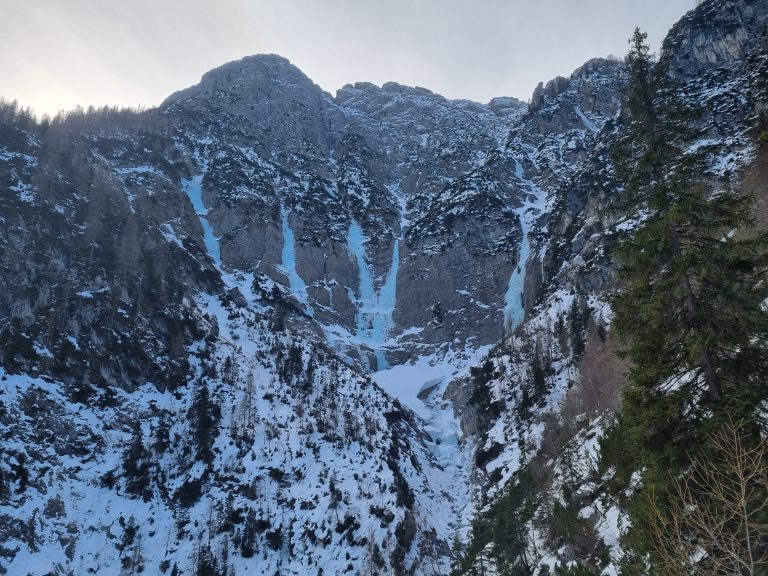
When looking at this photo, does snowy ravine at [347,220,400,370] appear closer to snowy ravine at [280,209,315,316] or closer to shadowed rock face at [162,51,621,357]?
shadowed rock face at [162,51,621,357]

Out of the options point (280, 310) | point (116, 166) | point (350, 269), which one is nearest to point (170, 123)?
point (116, 166)

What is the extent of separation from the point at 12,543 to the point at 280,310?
68967 millimetres

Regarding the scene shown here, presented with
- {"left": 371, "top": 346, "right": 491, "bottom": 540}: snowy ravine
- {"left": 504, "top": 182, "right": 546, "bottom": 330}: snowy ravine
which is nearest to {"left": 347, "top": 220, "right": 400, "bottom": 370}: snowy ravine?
{"left": 371, "top": 346, "right": 491, "bottom": 540}: snowy ravine

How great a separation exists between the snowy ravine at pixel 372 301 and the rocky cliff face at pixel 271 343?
775mm

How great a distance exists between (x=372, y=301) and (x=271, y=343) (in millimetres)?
60484

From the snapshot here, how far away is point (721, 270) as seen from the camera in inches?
429

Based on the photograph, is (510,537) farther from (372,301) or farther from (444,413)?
(372,301)

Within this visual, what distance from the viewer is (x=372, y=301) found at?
14100 centimetres

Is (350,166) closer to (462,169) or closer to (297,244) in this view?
(462,169)

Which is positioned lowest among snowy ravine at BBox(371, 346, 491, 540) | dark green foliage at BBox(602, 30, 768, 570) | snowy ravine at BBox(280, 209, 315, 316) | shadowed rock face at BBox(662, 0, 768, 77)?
snowy ravine at BBox(371, 346, 491, 540)

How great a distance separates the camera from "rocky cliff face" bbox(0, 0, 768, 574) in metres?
50.8

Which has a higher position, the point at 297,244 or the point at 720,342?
the point at 297,244

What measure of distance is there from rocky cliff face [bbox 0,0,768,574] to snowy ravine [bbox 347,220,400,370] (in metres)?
0.78

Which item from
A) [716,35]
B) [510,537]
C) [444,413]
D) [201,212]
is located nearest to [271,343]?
[444,413]
